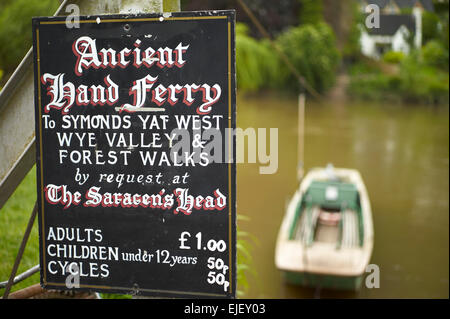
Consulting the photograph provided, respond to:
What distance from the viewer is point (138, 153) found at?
→ 177 cm

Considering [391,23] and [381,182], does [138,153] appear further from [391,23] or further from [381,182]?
[381,182]

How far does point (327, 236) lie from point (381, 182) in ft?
18.4

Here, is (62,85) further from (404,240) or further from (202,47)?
(404,240)

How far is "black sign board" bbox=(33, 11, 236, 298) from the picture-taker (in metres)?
1.71

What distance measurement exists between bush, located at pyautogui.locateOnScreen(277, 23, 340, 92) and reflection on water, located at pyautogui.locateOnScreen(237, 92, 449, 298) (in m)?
1.14

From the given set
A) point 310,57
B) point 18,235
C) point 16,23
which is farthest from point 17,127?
point 310,57

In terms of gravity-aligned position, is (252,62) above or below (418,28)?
above

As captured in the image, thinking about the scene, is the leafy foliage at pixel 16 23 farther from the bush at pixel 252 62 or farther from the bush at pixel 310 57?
the bush at pixel 310 57

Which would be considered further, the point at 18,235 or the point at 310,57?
the point at 310,57

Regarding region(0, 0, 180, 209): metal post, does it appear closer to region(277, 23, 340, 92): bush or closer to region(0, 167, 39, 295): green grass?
region(0, 167, 39, 295): green grass

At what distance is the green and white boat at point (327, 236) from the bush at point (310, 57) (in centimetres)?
1389

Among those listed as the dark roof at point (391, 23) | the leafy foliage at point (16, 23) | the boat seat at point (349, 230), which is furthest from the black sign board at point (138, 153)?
the boat seat at point (349, 230)

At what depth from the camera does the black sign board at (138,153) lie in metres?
1.71
